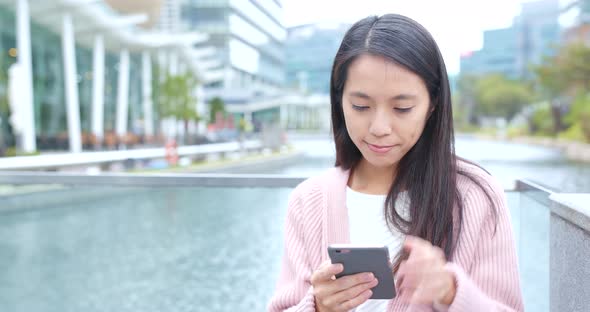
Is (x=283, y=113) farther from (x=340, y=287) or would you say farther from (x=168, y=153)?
(x=340, y=287)

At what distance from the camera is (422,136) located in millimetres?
1342

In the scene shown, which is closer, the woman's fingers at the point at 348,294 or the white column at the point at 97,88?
the woman's fingers at the point at 348,294

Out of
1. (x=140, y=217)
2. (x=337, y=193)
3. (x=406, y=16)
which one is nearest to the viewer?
(x=406, y=16)

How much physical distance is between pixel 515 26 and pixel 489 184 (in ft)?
298

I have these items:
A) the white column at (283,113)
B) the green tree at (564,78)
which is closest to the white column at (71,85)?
the green tree at (564,78)

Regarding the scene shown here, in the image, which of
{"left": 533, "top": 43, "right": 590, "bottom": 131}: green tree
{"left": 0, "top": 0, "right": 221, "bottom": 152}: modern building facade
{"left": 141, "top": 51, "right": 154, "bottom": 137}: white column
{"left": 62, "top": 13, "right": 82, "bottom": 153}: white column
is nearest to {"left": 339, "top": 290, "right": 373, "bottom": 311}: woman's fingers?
{"left": 0, "top": 0, "right": 221, "bottom": 152}: modern building facade

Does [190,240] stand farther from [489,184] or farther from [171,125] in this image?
[171,125]

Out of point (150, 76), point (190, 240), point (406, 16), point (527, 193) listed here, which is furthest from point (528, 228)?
point (150, 76)

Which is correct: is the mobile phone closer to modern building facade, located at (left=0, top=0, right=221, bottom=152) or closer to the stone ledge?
the stone ledge

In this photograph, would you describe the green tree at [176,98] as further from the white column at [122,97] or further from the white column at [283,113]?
the white column at [283,113]

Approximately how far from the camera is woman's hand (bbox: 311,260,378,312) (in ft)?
3.61

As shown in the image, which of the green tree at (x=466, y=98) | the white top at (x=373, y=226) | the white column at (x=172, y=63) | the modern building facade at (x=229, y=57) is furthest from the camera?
the green tree at (x=466, y=98)

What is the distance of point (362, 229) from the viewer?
4.45ft

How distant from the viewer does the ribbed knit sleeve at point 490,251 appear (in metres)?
1.20
